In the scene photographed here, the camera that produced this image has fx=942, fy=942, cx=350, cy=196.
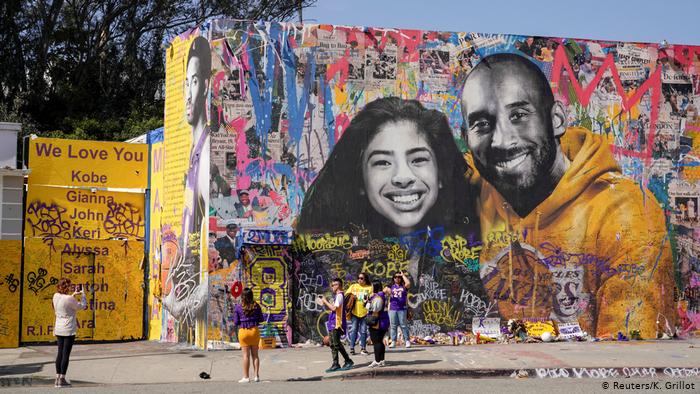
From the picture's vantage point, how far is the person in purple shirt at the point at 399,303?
19.0m

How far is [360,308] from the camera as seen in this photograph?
17.9 meters

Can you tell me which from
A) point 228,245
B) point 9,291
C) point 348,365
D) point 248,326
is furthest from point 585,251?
point 9,291

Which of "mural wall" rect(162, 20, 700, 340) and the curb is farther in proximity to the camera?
"mural wall" rect(162, 20, 700, 340)

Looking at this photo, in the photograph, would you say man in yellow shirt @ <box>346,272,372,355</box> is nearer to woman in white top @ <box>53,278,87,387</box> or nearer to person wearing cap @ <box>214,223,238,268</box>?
person wearing cap @ <box>214,223,238,268</box>

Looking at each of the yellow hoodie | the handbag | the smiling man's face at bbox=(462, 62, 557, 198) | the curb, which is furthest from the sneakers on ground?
the smiling man's face at bbox=(462, 62, 557, 198)

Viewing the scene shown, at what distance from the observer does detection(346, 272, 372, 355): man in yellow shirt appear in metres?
17.7

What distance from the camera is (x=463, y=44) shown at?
2114 centimetres

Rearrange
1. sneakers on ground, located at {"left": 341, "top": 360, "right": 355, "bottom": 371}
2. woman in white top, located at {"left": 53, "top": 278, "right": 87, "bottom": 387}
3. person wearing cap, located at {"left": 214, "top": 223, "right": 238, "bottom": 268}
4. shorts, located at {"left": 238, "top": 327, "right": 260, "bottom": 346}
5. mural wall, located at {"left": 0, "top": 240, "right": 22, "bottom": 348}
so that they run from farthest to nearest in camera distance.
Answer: mural wall, located at {"left": 0, "top": 240, "right": 22, "bottom": 348}
person wearing cap, located at {"left": 214, "top": 223, "right": 238, "bottom": 268}
sneakers on ground, located at {"left": 341, "top": 360, "right": 355, "bottom": 371}
woman in white top, located at {"left": 53, "top": 278, "right": 87, "bottom": 387}
shorts, located at {"left": 238, "top": 327, "right": 260, "bottom": 346}

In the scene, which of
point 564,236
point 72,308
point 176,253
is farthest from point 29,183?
point 564,236

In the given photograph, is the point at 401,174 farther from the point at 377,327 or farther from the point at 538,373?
the point at 538,373

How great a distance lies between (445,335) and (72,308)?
27.6 feet

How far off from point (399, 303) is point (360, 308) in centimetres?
143

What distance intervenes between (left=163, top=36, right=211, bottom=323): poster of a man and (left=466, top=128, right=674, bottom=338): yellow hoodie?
588 centimetres

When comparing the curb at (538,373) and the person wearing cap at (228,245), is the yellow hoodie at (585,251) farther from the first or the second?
the person wearing cap at (228,245)
